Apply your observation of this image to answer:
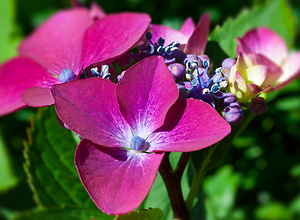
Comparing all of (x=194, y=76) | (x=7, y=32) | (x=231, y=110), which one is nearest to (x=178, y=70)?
(x=194, y=76)

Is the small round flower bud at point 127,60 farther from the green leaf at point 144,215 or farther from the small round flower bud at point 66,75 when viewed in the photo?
the green leaf at point 144,215

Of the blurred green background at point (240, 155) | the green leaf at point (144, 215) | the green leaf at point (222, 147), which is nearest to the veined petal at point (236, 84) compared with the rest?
the green leaf at point (222, 147)

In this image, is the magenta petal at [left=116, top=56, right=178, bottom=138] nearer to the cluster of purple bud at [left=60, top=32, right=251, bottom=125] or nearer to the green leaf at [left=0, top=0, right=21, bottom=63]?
the cluster of purple bud at [left=60, top=32, right=251, bottom=125]

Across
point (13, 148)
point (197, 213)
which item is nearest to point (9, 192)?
point (13, 148)

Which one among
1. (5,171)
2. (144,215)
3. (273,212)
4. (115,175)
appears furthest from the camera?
(5,171)

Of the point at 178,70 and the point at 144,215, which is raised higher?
the point at 178,70

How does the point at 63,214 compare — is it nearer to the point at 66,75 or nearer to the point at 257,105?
the point at 66,75
